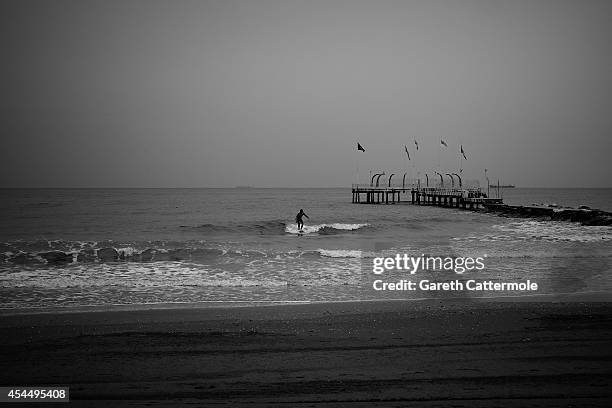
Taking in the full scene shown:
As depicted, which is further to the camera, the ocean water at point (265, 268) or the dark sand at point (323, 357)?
the ocean water at point (265, 268)

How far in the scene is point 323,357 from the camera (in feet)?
19.2

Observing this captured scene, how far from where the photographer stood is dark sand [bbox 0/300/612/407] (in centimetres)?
453

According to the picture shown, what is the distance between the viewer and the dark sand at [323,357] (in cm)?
453

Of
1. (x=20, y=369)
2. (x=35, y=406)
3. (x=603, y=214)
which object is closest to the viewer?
(x=35, y=406)

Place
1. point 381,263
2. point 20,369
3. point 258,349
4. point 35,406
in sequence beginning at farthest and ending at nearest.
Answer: point 381,263 < point 258,349 < point 20,369 < point 35,406

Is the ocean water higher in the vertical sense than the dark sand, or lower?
lower

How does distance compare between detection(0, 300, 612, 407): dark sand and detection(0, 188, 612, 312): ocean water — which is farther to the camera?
detection(0, 188, 612, 312): ocean water

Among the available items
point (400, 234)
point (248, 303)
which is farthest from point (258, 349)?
point (400, 234)

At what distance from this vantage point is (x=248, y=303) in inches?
410

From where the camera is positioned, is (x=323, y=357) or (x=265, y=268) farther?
(x=265, y=268)

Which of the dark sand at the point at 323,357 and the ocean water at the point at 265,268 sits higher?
the dark sand at the point at 323,357

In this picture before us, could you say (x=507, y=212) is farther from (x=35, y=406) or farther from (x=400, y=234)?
(x=35, y=406)

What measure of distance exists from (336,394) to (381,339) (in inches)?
91.8

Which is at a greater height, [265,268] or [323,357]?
[323,357]
